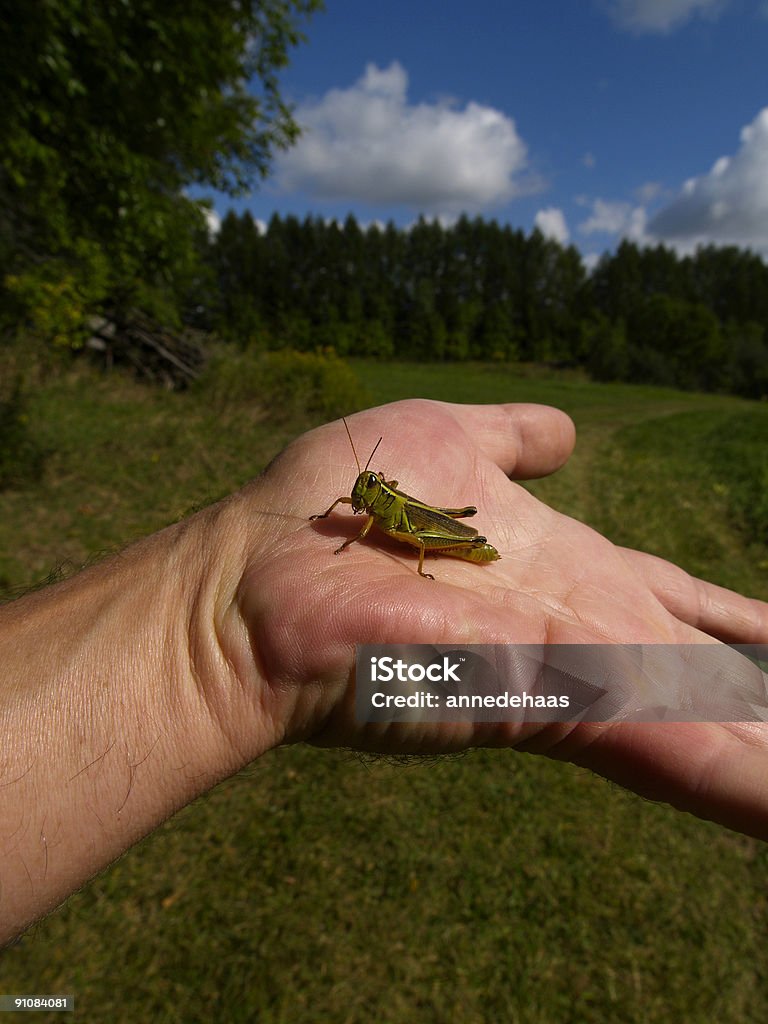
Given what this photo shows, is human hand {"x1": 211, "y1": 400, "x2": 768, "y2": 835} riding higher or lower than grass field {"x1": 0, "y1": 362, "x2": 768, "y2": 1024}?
higher

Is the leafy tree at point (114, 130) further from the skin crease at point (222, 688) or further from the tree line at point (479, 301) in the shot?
the tree line at point (479, 301)

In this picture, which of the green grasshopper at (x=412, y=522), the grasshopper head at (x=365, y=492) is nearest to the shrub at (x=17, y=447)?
the green grasshopper at (x=412, y=522)

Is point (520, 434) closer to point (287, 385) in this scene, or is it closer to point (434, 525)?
point (434, 525)

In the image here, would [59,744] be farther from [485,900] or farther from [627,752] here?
[485,900]

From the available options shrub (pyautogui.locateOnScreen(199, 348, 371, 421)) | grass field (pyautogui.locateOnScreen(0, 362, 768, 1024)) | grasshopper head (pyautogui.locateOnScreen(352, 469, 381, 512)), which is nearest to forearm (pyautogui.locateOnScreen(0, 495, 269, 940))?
grasshopper head (pyautogui.locateOnScreen(352, 469, 381, 512))

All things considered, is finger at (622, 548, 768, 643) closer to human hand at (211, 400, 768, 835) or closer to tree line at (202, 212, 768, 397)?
human hand at (211, 400, 768, 835)
